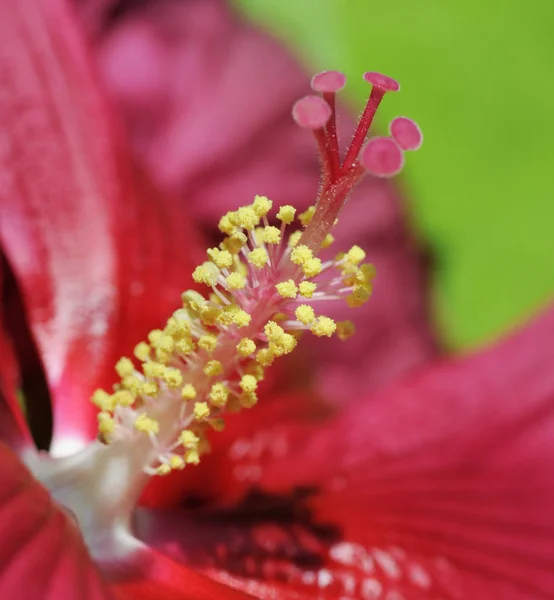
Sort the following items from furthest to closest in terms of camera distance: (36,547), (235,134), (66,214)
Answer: (235,134), (66,214), (36,547)

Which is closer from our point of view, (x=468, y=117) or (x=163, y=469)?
(x=163, y=469)

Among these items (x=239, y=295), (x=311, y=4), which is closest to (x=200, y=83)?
(x=311, y=4)

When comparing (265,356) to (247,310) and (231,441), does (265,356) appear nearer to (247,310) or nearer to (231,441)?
(247,310)

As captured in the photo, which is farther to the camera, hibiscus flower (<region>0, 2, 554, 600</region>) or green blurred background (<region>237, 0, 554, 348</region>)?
green blurred background (<region>237, 0, 554, 348</region>)

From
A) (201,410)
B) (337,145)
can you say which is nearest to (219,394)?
(201,410)

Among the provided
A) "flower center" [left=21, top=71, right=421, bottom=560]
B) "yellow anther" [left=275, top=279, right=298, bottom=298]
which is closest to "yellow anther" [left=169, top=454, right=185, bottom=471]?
"flower center" [left=21, top=71, right=421, bottom=560]

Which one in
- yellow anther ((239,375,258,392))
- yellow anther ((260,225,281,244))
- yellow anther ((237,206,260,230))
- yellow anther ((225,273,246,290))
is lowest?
yellow anther ((239,375,258,392))

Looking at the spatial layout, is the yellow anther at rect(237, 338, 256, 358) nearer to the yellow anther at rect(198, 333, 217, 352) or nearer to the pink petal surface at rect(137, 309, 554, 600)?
the yellow anther at rect(198, 333, 217, 352)
